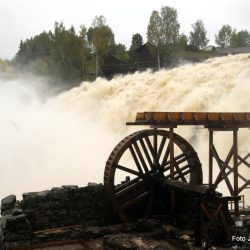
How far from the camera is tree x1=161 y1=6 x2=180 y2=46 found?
1709 inches

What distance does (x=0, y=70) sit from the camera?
178 feet

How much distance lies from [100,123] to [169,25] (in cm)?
2215

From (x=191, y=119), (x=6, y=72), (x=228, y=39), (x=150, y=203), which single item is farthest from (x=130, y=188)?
(x=228, y=39)

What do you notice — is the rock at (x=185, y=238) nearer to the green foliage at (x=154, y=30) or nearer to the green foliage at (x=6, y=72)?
the green foliage at (x=154, y=30)

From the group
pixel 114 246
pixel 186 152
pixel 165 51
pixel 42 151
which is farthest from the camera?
pixel 165 51

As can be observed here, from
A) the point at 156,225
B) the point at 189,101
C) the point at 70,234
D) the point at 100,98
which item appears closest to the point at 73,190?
the point at 70,234

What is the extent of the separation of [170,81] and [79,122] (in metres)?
6.62

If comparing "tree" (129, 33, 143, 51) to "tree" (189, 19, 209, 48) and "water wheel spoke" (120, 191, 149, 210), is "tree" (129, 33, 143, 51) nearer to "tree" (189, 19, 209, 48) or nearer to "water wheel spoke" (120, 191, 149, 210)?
"tree" (189, 19, 209, 48)

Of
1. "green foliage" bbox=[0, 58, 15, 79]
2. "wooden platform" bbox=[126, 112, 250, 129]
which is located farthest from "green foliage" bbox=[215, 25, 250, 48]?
"wooden platform" bbox=[126, 112, 250, 129]

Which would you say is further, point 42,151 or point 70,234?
point 42,151

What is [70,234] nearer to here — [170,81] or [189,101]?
[189,101]

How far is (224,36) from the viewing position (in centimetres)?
6041

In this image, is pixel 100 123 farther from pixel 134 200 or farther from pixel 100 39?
pixel 100 39

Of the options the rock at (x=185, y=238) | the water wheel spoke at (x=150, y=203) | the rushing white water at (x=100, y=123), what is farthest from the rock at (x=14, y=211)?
Answer: the rushing white water at (x=100, y=123)
